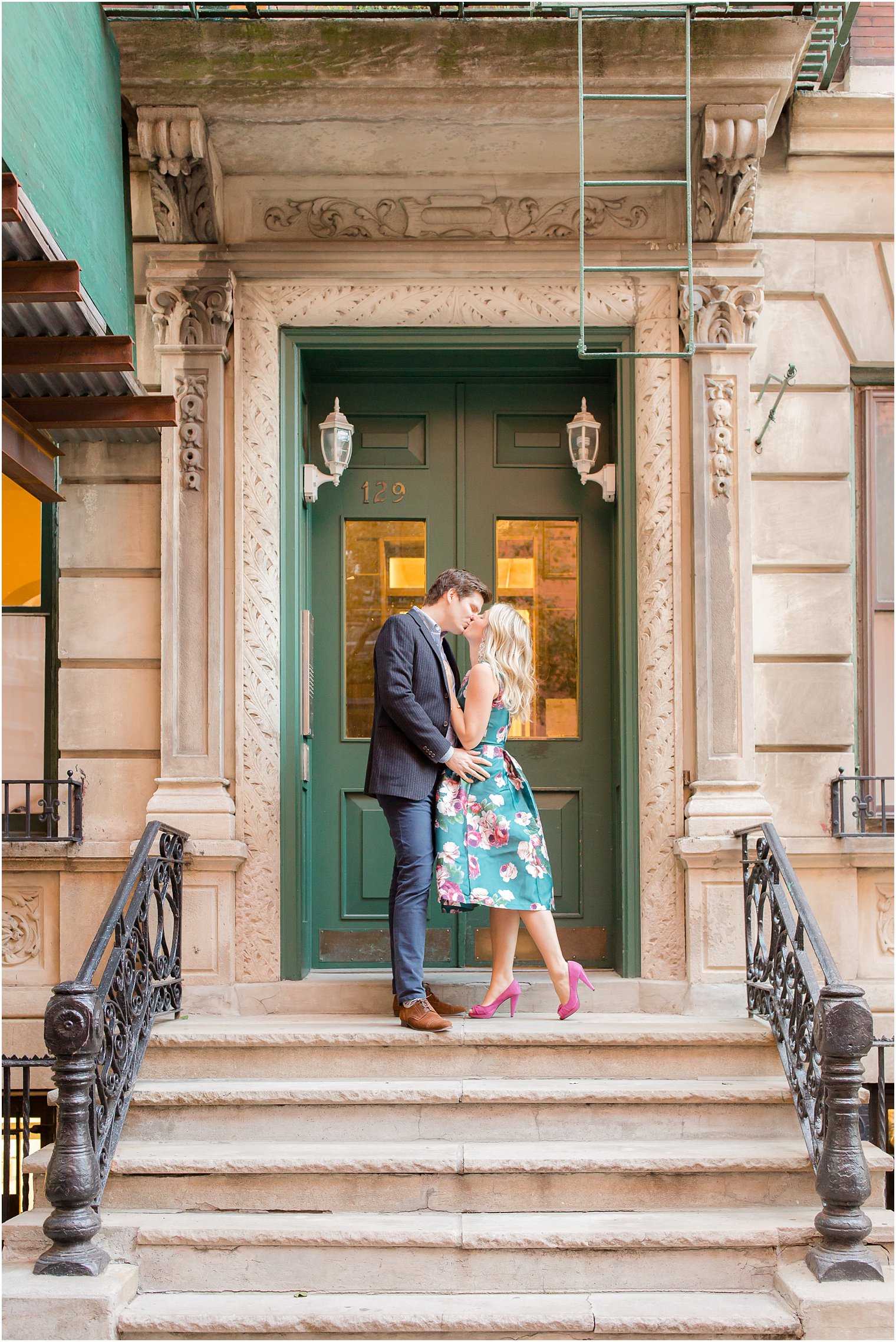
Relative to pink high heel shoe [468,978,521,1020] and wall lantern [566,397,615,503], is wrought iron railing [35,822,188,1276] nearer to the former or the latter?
Result: pink high heel shoe [468,978,521,1020]

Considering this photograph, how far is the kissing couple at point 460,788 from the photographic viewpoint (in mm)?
5957

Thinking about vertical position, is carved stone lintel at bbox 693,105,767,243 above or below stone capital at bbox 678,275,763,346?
above

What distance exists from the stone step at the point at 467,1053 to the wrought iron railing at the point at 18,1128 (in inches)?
23.6

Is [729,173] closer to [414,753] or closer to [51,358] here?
[414,753]

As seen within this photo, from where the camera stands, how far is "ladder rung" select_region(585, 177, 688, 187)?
6.04m

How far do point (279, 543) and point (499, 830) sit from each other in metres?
2.05

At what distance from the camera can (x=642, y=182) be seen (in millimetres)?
6059

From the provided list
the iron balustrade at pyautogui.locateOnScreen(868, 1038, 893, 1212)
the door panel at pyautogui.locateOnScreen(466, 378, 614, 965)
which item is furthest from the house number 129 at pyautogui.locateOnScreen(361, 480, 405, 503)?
the iron balustrade at pyautogui.locateOnScreen(868, 1038, 893, 1212)

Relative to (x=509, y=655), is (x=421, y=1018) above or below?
below

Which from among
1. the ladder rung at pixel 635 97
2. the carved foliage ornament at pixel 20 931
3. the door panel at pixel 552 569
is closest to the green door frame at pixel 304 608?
the door panel at pixel 552 569

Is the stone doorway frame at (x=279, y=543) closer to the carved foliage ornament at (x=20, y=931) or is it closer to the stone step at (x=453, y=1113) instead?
the carved foliage ornament at (x=20, y=931)

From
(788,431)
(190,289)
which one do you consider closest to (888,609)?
(788,431)

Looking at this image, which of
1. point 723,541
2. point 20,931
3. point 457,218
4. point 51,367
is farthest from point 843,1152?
point 457,218

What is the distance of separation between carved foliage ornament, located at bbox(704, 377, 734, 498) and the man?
1.53m
